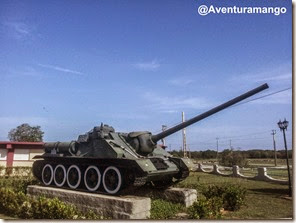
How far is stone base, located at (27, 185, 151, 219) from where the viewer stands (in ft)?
26.6

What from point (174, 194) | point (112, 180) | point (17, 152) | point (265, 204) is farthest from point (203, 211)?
point (17, 152)

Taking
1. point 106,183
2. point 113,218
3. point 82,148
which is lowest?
point 113,218

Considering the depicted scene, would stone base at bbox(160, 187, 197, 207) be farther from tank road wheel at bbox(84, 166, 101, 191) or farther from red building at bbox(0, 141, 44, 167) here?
red building at bbox(0, 141, 44, 167)

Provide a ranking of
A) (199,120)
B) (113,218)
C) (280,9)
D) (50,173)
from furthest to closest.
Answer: (50,173), (199,120), (113,218), (280,9)

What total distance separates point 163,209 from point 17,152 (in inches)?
617

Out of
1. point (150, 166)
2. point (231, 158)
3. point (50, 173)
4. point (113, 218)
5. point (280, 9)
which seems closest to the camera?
point (280, 9)

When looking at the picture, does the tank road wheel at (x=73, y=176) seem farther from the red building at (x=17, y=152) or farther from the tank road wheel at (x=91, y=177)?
the red building at (x=17, y=152)

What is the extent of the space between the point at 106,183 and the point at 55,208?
6.96 feet

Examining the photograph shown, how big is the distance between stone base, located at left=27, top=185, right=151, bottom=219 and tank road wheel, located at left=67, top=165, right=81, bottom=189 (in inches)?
24.6

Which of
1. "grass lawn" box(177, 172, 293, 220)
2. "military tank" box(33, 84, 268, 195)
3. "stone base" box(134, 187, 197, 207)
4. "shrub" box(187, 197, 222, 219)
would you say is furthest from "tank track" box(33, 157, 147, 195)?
"grass lawn" box(177, 172, 293, 220)

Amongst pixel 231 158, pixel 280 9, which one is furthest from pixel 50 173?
pixel 231 158

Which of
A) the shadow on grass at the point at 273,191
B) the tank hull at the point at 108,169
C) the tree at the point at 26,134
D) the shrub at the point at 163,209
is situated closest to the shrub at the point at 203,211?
the shrub at the point at 163,209

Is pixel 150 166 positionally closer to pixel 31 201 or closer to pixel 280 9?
pixel 31 201

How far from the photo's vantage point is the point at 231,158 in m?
24.4
